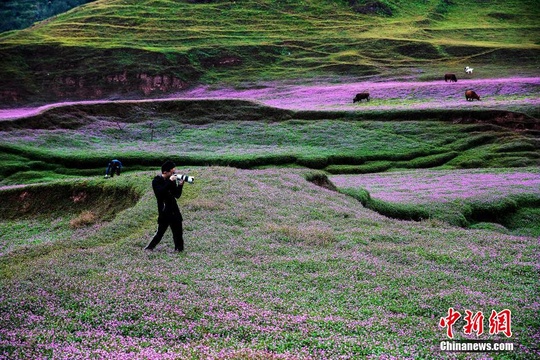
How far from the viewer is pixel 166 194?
17953mm

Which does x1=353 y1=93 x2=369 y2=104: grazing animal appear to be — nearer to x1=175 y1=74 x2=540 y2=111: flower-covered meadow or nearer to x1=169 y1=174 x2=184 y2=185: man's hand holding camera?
x1=175 y1=74 x2=540 y2=111: flower-covered meadow

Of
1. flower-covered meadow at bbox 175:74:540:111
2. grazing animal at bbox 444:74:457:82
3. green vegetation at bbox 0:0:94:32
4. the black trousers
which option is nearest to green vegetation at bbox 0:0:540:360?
the black trousers

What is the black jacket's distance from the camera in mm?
17797

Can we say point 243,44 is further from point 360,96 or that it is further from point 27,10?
point 27,10

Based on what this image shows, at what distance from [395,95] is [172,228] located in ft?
209

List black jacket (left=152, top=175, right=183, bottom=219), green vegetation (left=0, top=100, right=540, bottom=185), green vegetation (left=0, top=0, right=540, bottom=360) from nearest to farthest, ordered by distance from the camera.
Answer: green vegetation (left=0, top=0, right=540, bottom=360), black jacket (left=152, top=175, right=183, bottom=219), green vegetation (left=0, top=100, right=540, bottom=185)

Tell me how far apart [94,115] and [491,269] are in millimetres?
60692

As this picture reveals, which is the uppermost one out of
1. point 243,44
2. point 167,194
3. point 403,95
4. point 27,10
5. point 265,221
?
point 27,10

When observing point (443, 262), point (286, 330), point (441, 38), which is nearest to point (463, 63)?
point (441, 38)

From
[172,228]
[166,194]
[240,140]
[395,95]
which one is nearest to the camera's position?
[166,194]

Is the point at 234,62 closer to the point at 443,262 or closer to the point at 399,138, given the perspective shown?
the point at 399,138

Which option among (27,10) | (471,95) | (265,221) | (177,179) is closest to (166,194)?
(177,179)

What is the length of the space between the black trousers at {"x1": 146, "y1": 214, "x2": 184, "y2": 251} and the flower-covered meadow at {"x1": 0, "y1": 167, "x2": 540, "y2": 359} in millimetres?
473

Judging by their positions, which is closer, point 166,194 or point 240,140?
point 166,194
